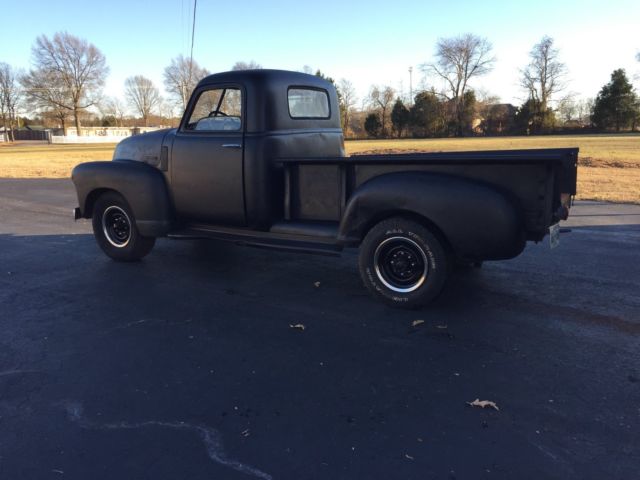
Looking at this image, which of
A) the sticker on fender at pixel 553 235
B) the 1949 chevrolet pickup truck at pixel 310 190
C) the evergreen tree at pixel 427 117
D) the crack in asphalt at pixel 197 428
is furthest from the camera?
the evergreen tree at pixel 427 117

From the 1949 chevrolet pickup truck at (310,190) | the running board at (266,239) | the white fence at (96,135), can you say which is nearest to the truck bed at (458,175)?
the 1949 chevrolet pickup truck at (310,190)

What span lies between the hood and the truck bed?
5.40ft

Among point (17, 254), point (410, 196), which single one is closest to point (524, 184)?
point (410, 196)

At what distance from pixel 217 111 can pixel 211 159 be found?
23.3 inches

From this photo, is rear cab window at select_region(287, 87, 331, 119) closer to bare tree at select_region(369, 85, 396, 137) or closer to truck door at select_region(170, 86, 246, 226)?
truck door at select_region(170, 86, 246, 226)

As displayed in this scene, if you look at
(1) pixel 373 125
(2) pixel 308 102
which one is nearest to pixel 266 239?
(2) pixel 308 102

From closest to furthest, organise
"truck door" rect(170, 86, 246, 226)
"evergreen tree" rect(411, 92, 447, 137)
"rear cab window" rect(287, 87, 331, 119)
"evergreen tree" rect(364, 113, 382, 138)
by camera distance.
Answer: "truck door" rect(170, 86, 246, 226), "rear cab window" rect(287, 87, 331, 119), "evergreen tree" rect(364, 113, 382, 138), "evergreen tree" rect(411, 92, 447, 137)

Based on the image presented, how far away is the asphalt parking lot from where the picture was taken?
238cm

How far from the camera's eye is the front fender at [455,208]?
3824 mm

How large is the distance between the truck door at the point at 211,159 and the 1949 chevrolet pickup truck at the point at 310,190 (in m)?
0.01

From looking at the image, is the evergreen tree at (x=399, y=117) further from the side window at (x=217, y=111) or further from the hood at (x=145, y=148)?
the side window at (x=217, y=111)

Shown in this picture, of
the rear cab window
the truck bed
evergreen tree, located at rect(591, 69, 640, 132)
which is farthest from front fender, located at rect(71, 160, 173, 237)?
evergreen tree, located at rect(591, 69, 640, 132)

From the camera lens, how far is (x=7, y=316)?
4.29 meters

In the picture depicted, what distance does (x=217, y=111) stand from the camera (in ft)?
17.8
